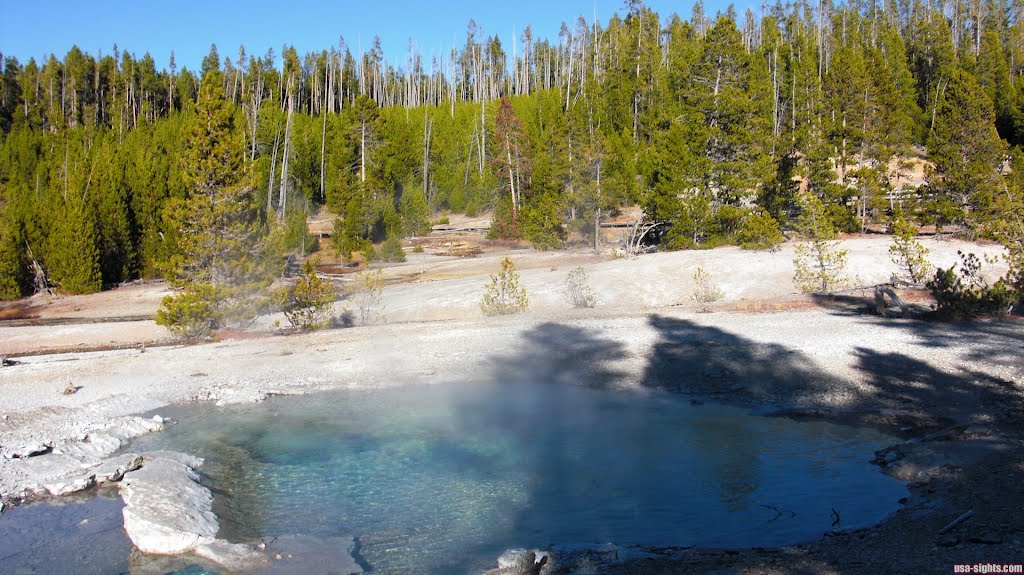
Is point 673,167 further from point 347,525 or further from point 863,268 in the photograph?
point 347,525

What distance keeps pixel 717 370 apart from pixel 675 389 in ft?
3.64

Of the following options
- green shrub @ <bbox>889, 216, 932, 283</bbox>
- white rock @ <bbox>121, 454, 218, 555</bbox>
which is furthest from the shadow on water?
green shrub @ <bbox>889, 216, 932, 283</bbox>

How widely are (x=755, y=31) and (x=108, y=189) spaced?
86.8 m

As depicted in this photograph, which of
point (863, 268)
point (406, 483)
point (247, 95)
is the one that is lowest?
point (406, 483)

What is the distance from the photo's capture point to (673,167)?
131 ft

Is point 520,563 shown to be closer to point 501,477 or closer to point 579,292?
point 501,477

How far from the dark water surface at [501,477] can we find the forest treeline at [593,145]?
41.3 ft

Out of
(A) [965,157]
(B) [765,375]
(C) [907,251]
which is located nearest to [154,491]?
(B) [765,375]

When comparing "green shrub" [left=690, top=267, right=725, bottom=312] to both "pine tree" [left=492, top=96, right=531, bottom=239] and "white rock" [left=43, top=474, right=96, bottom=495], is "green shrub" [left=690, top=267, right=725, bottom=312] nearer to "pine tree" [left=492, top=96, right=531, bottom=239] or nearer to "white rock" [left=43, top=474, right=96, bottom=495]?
"white rock" [left=43, top=474, right=96, bottom=495]

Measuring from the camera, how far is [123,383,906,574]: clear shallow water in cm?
915

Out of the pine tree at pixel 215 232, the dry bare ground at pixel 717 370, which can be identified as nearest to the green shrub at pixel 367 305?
the dry bare ground at pixel 717 370

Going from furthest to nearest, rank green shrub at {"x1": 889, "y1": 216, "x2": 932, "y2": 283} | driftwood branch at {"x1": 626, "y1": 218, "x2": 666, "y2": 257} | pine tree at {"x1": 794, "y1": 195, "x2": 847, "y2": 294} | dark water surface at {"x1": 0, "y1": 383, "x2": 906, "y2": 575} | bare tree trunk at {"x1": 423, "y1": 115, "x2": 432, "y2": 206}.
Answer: bare tree trunk at {"x1": 423, "y1": 115, "x2": 432, "y2": 206} → driftwood branch at {"x1": 626, "y1": 218, "x2": 666, "y2": 257} → pine tree at {"x1": 794, "y1": 195, "x2": 847, "y2": 294} → green shrub at {"x1": 889, "y1": 216, "x2": 932, "y2": 283} → dark water surface at {"x1": 0, "y1": 383, "x2": 906, "y2": 575}

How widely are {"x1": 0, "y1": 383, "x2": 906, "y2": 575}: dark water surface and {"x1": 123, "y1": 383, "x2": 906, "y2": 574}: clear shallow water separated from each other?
0.11 feet

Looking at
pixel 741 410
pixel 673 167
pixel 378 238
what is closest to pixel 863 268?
pixel 673 167
